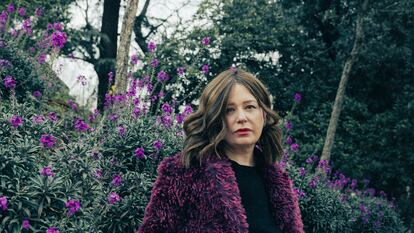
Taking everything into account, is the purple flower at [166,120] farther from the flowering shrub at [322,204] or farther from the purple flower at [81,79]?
the flowering shrub at [322,204]

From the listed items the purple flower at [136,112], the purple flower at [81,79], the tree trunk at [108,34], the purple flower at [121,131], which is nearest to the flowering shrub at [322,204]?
the purple flower at [136,112]

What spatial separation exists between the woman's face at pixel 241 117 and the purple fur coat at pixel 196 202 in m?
0.15

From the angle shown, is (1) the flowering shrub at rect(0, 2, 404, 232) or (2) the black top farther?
(1) the flowering shrub at rect(0, 2, 404, 232)

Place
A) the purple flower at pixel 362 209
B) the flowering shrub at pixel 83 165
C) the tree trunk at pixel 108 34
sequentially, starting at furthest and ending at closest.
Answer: the tree trunk at pixel 108 34 → the purple flower at pixel 362 209 → the flowering shrub at pixel 83 165

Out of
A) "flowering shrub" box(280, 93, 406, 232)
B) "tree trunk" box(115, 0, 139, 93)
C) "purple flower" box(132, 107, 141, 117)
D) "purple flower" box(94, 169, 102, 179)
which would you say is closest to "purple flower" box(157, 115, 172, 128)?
"purple flower" box(132, 107, 141, 117)

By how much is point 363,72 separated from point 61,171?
11.5 meters

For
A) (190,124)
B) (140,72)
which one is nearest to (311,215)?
(190,124)

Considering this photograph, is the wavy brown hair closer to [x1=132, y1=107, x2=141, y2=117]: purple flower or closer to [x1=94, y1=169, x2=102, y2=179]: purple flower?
[x1=94, y1=169, x2=102, y2=179]: purple flower

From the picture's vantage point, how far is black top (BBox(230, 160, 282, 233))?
Answer: 89.4 inches

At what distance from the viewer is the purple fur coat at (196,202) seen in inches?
82.3

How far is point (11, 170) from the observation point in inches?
116

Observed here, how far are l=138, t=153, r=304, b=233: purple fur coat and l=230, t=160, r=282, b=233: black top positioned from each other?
0.14 meters

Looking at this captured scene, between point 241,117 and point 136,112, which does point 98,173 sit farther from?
point 241,117

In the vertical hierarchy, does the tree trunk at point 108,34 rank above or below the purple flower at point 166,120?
above
